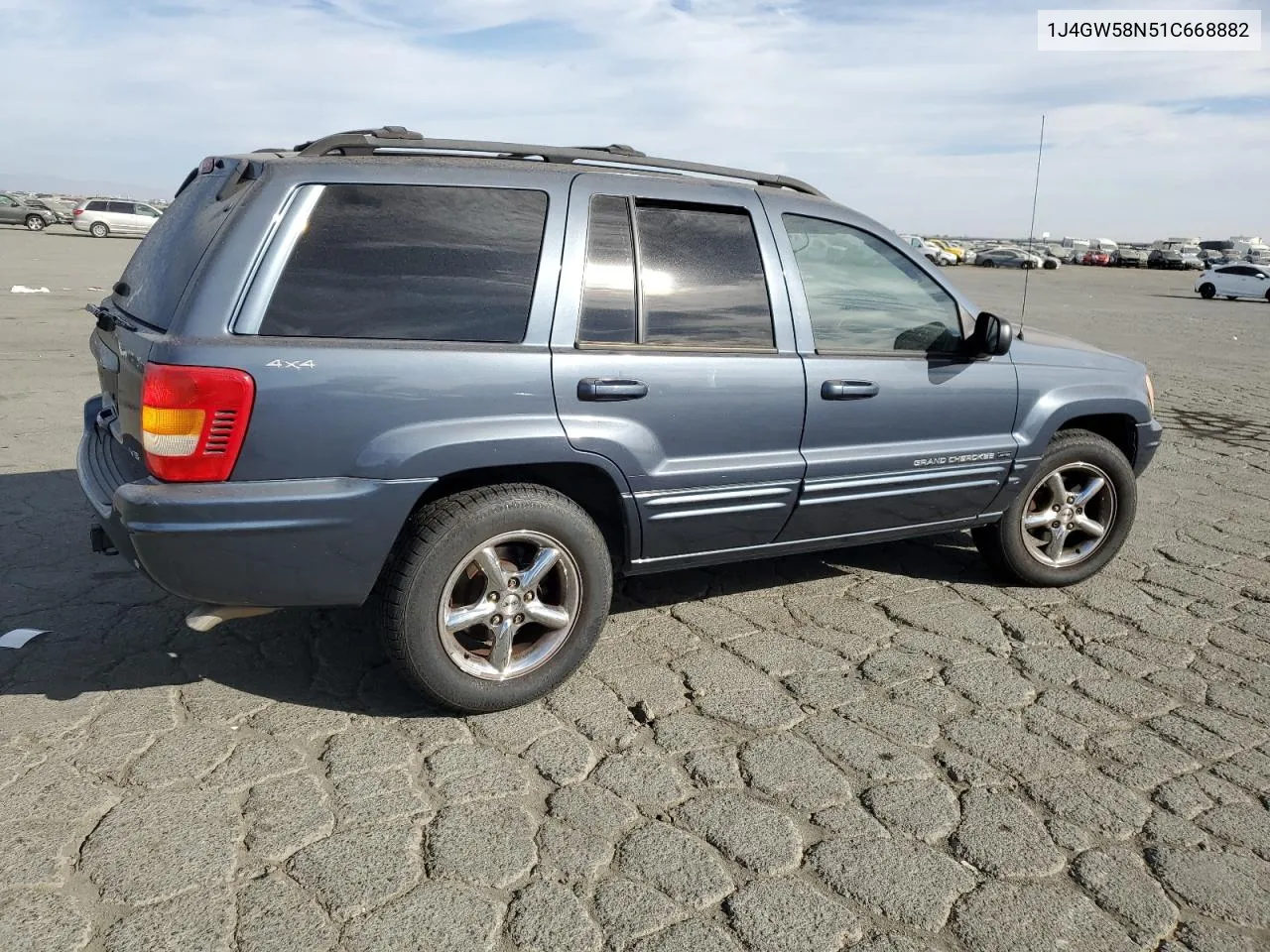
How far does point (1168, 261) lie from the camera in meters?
68.1

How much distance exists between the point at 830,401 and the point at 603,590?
1.16 metres

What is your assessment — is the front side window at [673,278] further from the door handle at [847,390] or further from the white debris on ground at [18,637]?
the white debris on ground at [18,637]

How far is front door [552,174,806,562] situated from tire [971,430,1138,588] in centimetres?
141

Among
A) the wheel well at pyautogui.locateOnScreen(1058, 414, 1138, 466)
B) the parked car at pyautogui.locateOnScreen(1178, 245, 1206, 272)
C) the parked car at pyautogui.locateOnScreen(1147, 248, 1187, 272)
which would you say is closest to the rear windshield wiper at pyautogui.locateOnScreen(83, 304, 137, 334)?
the wheel well at pyautogui.locateOnScreen(1058, 414, 1138, 466)

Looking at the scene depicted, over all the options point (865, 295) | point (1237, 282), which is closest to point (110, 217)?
point (1237, 282)

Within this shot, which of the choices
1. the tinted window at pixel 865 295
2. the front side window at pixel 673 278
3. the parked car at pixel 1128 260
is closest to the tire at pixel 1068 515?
the tinted window at pixel 865 295

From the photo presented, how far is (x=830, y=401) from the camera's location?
4.15 metres

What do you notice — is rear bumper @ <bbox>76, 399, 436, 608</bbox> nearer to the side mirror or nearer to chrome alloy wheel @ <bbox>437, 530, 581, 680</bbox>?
chrome alloy wheel @ <bbox>437, 530, 581, 680</bbox>

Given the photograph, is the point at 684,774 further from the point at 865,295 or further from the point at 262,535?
the point at 865,295

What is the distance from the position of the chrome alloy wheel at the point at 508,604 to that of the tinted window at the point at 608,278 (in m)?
0.74

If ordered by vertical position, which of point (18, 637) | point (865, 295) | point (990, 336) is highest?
point (865, 295)

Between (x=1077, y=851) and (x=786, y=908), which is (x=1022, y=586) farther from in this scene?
(x=786, y=908)

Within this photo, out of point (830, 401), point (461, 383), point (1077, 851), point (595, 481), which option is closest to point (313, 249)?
point (461, 383)

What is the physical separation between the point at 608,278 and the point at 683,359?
1.26 ft
